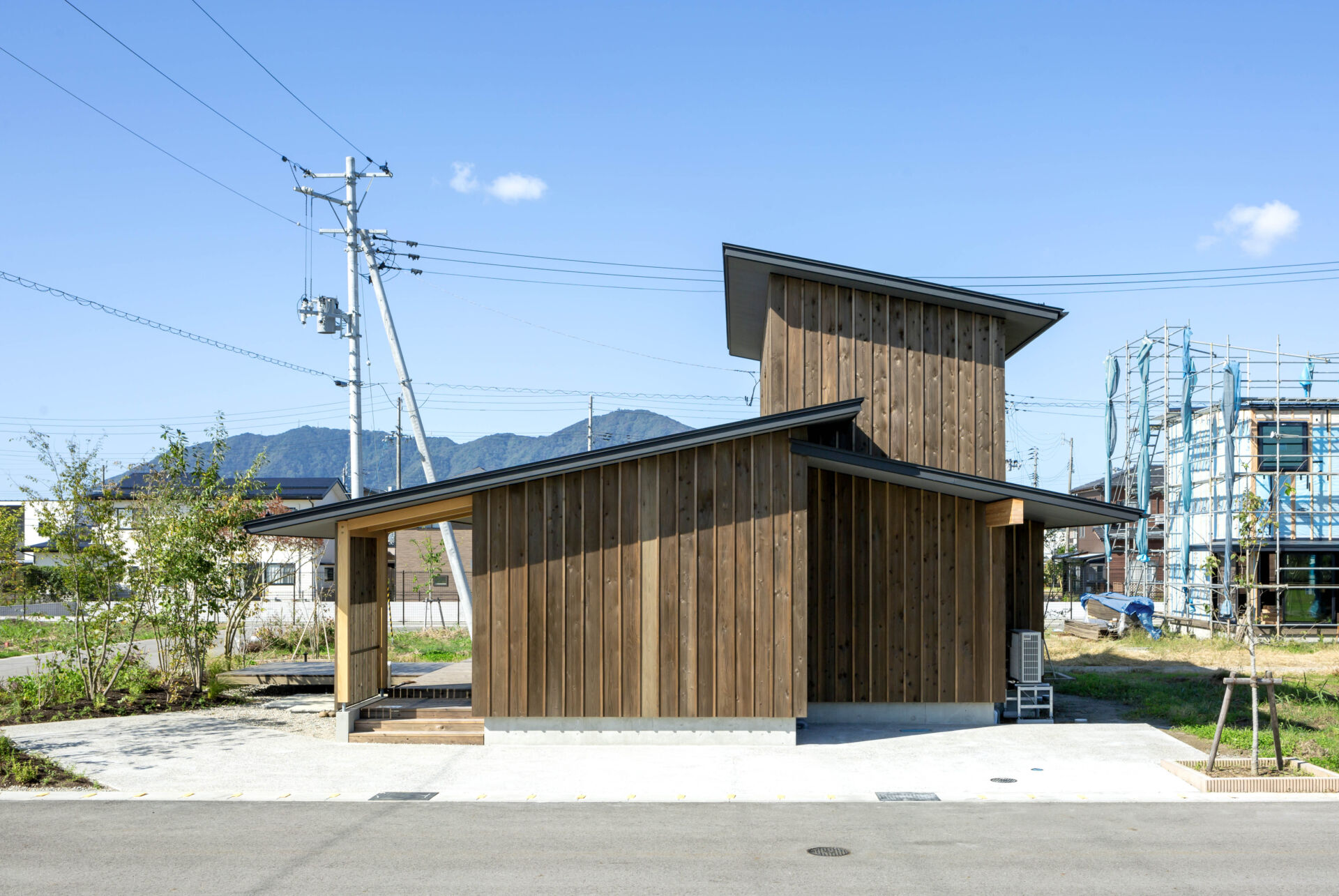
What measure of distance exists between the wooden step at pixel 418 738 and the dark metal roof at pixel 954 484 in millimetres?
5509

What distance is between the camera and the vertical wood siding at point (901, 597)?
46.7 ft

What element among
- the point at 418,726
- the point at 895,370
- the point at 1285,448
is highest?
the point at 895,370

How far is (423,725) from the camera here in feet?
43.9

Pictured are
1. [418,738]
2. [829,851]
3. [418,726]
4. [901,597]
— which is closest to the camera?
[829,851]

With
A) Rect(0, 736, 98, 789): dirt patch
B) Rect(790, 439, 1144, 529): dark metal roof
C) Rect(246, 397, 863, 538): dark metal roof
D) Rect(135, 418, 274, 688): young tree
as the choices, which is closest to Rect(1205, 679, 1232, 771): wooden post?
Rect(790, 439, 1144, 529): dark metal roof

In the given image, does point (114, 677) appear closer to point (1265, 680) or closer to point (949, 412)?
point (949, 412)

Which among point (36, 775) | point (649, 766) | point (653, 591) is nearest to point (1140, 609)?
point (653, 591)

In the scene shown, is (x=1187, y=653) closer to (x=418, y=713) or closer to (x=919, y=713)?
(x=919, y=713)

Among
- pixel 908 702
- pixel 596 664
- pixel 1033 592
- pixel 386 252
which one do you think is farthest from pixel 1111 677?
pixel 386 252

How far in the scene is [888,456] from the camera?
15.1 metres

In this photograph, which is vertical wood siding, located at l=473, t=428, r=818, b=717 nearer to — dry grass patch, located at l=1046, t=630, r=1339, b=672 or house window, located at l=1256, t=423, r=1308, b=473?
dry grass patch, located at l=1046, t=630, r=1339, b=672

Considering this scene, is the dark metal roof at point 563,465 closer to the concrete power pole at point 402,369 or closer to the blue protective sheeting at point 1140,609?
the concrete power pole at point 402,369

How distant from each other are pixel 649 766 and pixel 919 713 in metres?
4.53

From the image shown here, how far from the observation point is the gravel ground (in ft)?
46.0
